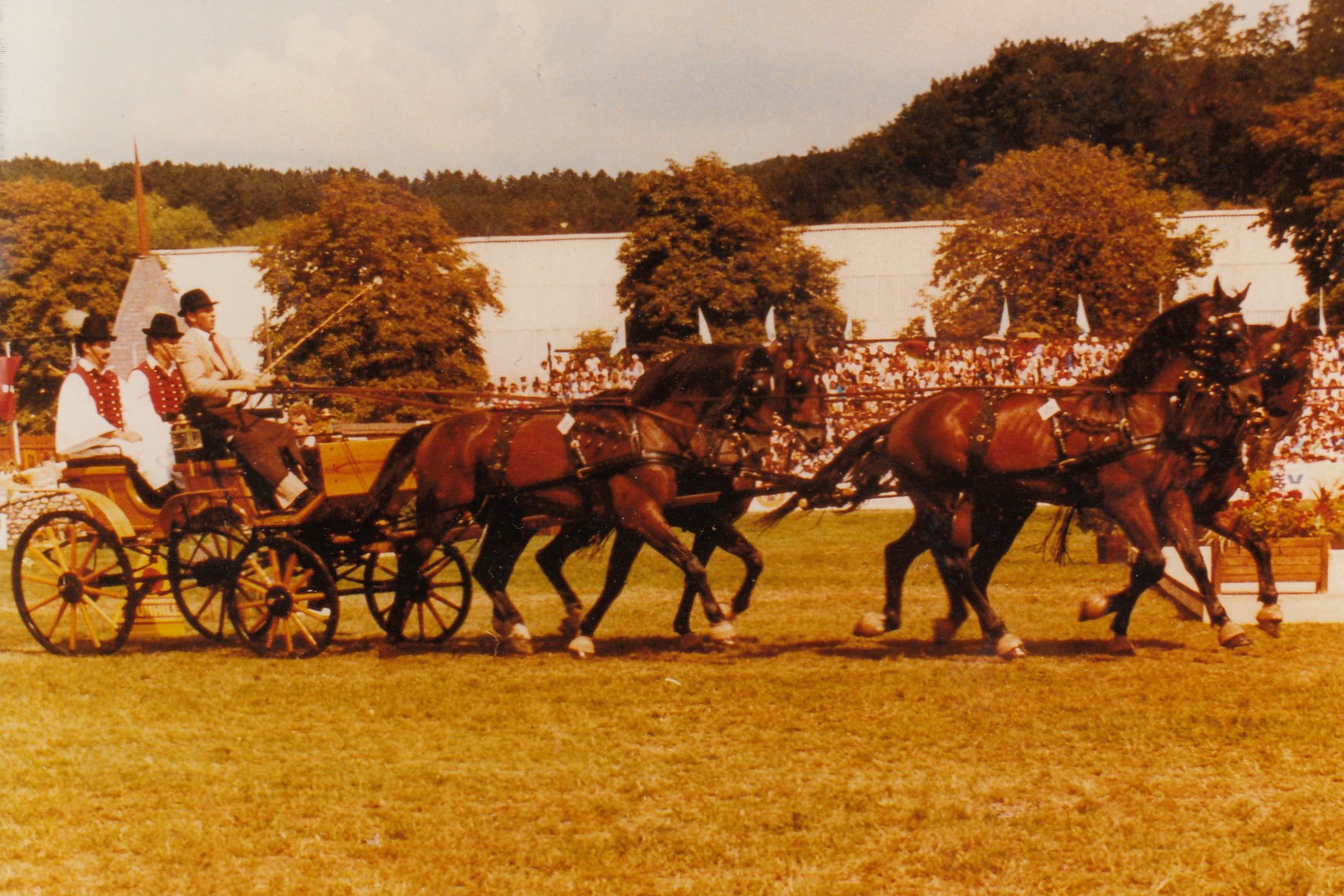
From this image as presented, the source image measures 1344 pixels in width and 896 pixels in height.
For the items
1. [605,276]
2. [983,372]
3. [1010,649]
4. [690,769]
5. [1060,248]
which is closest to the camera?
[690,769]

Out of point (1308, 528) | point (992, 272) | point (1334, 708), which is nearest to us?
point (1334, 708)

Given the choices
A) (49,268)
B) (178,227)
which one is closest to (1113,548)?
(49,268)

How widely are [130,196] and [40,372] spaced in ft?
57.9

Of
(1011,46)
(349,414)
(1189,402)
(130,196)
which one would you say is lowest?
(349,414)

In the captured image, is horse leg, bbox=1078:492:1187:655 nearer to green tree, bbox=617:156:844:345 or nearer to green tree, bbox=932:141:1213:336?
green tree, bbox=617:156:844:345

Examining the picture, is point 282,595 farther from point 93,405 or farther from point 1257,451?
point 1257,451

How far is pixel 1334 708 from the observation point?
6.79 metres

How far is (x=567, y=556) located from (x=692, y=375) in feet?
5.51

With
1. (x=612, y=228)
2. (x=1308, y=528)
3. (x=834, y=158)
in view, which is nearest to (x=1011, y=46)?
(x=834, y=158)

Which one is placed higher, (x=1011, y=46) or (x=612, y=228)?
(x=1011, y=46)

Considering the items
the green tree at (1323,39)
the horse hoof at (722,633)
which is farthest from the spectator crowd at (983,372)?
the green tree at (1323,39)

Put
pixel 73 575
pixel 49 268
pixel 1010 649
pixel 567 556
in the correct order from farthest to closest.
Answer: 1. pixel 49 268
2. pixel 567 556
3. pixel 73 575
4. pixel 1010 649

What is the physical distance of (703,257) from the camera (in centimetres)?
3419

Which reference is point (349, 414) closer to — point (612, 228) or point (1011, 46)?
point (612, 228)
